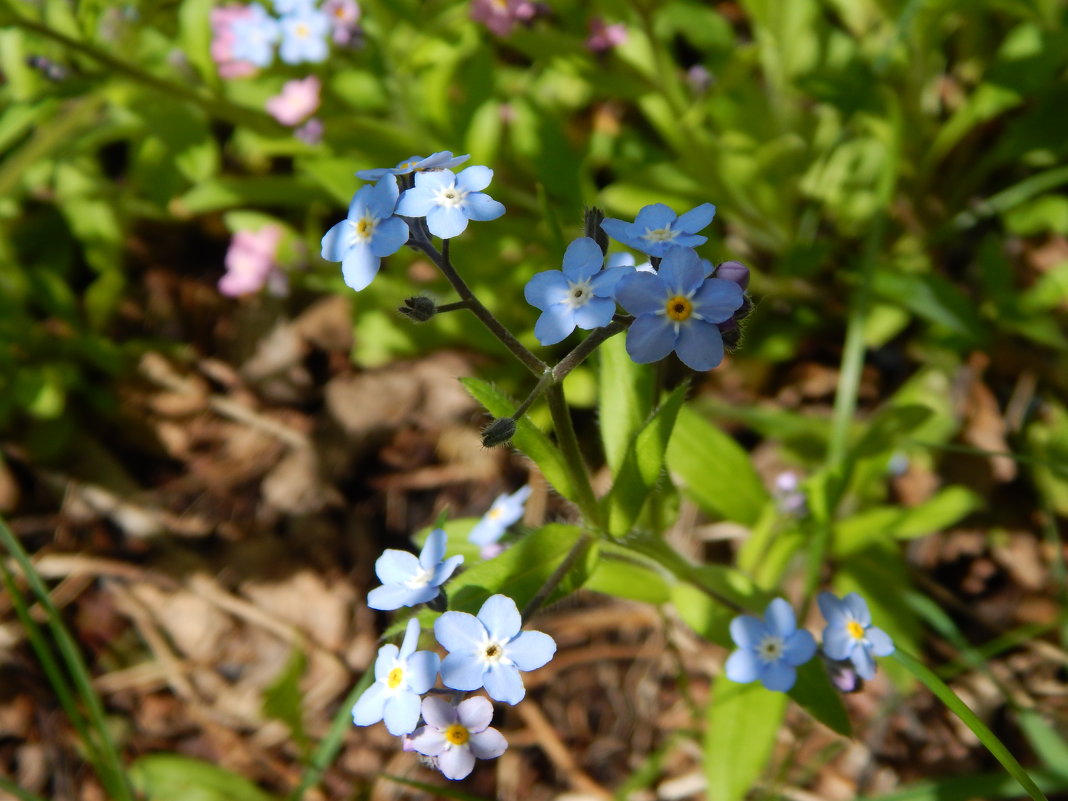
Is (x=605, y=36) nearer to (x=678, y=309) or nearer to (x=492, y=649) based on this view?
(x=678, y=309)

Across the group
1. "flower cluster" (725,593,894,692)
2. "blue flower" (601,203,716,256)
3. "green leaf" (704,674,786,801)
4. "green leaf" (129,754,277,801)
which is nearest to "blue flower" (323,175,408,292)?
"blue flower" (601,203,716,256)

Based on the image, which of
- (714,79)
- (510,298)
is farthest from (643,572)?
(714,79)

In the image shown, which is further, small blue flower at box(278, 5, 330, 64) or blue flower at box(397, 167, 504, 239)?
small blue flower at box(278, 5, 330, 64)

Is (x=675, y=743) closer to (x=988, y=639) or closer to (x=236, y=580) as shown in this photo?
(x=988, y=639)

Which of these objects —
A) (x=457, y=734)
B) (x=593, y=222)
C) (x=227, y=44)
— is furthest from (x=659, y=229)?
(x=227, y=44)

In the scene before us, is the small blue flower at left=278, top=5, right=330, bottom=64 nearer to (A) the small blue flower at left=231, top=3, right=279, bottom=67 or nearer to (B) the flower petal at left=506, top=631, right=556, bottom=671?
(A) the small blue flower at left=231, top=3, right=279, bottom=67

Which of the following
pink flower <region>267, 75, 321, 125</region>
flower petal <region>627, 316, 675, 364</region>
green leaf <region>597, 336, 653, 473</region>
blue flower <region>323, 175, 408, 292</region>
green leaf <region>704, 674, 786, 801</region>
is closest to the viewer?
flower petal <region>627, 316, 675, 364</region>
